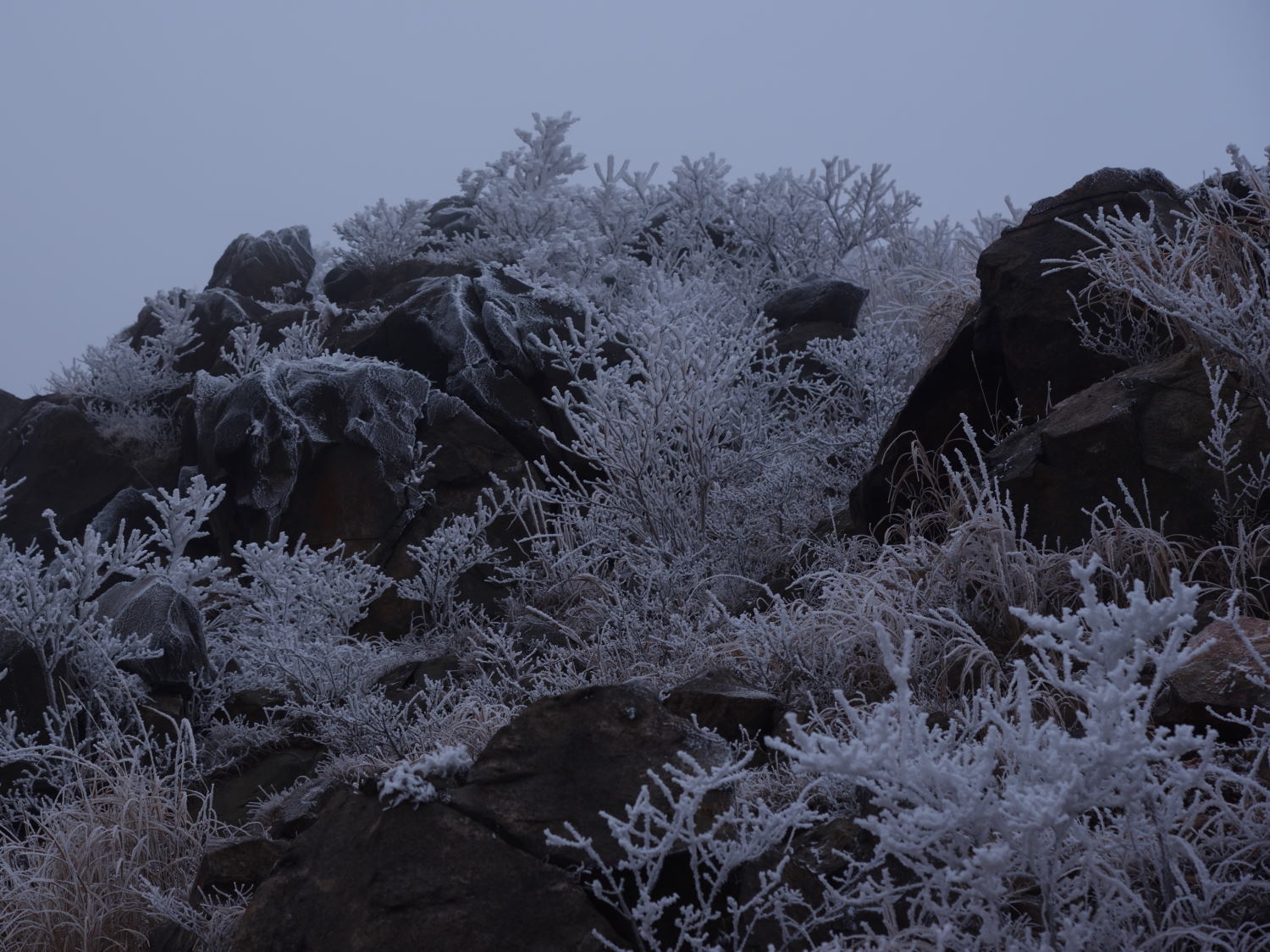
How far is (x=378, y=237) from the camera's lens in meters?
11.3

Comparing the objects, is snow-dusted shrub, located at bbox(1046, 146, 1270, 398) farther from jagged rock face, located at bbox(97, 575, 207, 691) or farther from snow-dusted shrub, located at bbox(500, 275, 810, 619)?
jagged rock face, located at bbox(97, 575, 207, 691)

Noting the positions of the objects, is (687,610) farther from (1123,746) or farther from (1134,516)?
(1123,746)

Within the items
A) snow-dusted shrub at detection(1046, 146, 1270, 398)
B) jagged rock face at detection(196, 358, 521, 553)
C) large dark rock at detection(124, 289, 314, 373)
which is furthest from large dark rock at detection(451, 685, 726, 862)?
large dark rock at detection(124, 289, 314, 373)

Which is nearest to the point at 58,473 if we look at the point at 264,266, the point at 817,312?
the point at 264,266

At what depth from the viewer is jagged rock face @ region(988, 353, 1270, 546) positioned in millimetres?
4113

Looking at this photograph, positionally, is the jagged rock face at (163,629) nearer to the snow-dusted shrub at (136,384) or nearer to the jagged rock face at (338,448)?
the jagged rock face at (338,448)

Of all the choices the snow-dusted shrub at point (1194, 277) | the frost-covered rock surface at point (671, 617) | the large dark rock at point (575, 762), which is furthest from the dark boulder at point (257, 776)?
the snow-dusted shrub at point (1194, 277)

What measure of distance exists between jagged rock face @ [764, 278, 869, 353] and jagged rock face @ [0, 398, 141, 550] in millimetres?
5612

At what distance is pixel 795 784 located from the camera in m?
3.20

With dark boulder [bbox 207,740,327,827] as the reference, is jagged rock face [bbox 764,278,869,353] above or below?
above

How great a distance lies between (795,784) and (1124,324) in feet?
10.8

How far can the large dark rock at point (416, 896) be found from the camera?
8.23 ft

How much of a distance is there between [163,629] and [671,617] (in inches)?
101

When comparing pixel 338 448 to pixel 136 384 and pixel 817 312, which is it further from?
Result: pixel 817 312
